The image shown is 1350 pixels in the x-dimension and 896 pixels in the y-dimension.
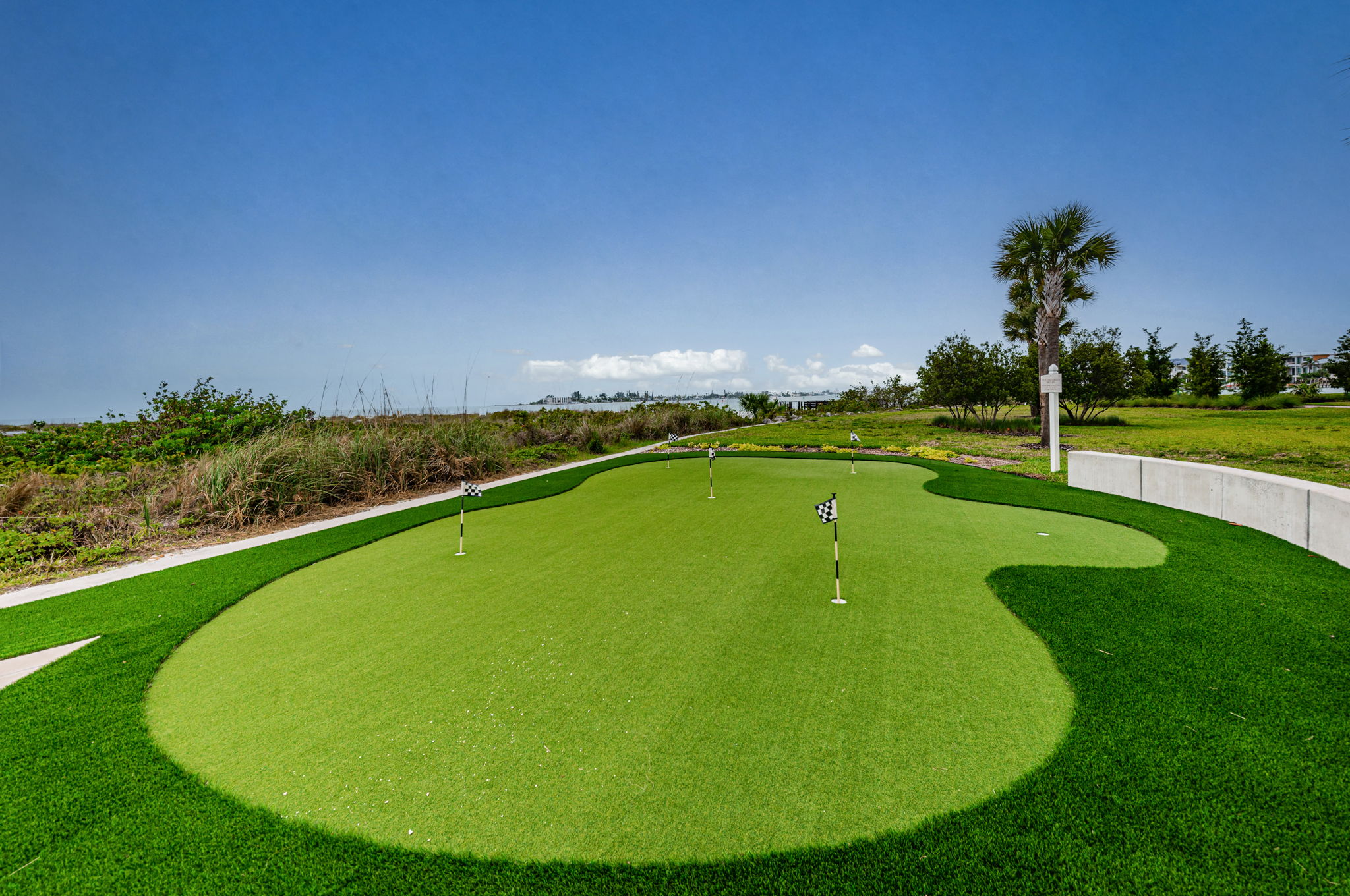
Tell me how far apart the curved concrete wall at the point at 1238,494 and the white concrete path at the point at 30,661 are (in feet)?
33.5

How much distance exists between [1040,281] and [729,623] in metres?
19.2

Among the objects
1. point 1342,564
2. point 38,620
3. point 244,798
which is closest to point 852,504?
point 1342,564

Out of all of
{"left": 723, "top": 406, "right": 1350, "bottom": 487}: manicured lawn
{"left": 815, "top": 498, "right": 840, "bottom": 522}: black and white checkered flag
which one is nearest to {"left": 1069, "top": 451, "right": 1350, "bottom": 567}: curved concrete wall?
{"left": 723, "top": 406, "right": 1350, "bottom": 487}: manicured lawn

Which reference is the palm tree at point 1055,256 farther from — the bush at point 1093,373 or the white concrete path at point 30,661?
the white concrete path at point 30,661

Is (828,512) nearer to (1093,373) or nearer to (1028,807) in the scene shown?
(1028,807)

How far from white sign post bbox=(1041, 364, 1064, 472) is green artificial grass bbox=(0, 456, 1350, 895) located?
27.4 ft

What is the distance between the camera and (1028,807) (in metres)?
2.08

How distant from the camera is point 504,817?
2.08 metres

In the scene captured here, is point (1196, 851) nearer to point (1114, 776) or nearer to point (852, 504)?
point (1114, 776)

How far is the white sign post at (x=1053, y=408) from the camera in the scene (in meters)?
11.4

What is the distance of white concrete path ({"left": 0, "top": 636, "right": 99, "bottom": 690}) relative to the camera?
131 inches

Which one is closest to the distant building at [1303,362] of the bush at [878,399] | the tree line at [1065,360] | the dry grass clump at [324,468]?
the tree line at [1065,360]

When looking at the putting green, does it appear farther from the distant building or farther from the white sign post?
the distant building

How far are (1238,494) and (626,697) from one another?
756cm
